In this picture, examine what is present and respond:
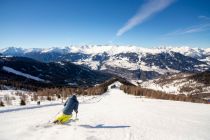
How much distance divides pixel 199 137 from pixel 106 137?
20.8 feet

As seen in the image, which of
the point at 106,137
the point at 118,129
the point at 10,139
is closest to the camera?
the point at 10,139

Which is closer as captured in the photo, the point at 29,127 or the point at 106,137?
the point at 106,137

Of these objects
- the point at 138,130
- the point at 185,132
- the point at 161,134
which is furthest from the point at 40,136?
the point at 185,132

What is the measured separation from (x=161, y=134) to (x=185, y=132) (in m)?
2.36

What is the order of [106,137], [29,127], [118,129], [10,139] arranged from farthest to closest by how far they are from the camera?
1. [118,129]
2. [29,127]
3. [106,137]
4. [10,139]

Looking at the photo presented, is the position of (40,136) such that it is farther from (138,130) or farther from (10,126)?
(138,130)

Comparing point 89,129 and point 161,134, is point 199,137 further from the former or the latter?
point 89,129

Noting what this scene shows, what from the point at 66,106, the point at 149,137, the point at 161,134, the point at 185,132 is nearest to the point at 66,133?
the point at 66,106

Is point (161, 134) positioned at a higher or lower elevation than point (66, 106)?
lower

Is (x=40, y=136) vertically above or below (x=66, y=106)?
below

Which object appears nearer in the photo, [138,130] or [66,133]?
[66,133]

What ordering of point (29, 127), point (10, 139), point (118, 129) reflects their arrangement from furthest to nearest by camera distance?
point (118, 129) < point (29, 127) < point (10, 139)

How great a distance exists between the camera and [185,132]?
50.3 feet

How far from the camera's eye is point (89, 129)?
13789mm
